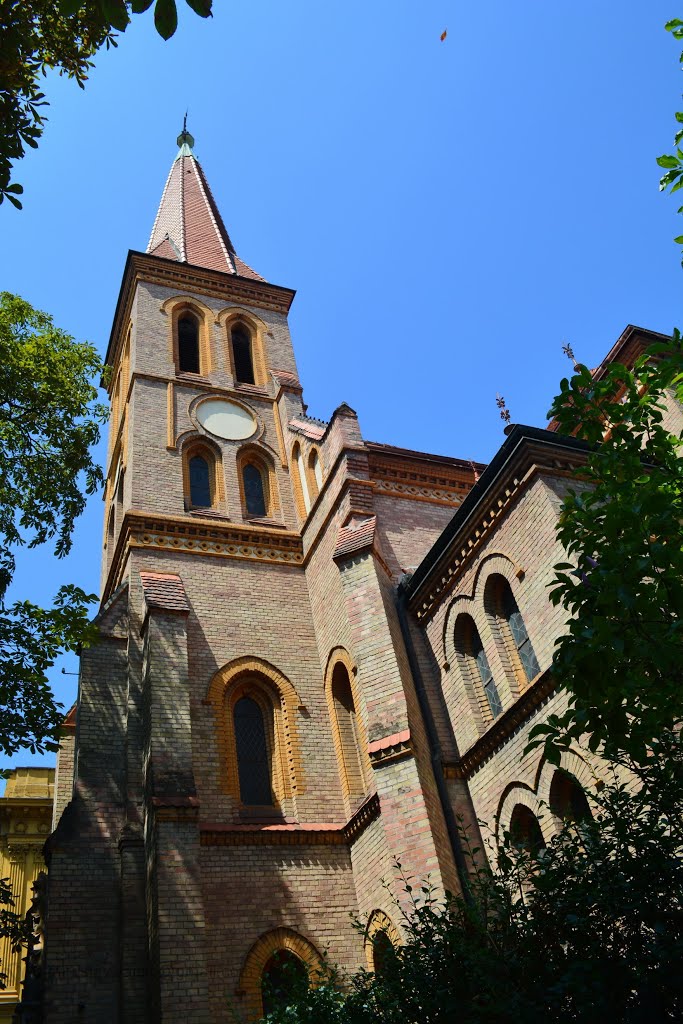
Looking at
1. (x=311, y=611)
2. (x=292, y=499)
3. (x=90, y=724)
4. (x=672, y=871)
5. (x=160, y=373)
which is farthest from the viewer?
(x=160, y=373)

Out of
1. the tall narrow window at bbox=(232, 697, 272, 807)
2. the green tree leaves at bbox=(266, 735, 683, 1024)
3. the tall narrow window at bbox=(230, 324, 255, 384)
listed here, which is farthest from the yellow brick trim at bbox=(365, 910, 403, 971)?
the tall narrow window at bbox=(230, 324, 255, 384)

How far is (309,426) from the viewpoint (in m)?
18.8

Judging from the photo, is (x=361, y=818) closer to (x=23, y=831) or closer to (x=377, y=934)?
(x=377, y=934)

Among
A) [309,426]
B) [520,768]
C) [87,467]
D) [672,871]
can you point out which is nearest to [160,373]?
[309,426]

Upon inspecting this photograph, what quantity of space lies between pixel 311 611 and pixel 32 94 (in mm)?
10093

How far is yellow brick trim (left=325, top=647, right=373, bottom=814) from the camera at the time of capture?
1387 cm

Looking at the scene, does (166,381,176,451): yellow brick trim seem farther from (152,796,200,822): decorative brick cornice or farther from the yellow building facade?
the yellow building facade

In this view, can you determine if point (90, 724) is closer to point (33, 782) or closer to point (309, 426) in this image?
point (309, 426)

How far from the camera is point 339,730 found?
14609 millimetres

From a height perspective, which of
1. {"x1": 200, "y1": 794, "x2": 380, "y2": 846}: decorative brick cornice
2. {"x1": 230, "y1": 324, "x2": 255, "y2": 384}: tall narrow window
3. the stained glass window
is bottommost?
{"x1": 200, "y1": 794, "x2": 380, "y2": 846}: decorative brick cornice

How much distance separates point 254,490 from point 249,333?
593cm

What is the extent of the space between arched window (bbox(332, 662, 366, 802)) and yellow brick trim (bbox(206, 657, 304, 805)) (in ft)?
2.36

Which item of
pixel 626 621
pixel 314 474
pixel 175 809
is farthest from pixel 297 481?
pixel 626 621

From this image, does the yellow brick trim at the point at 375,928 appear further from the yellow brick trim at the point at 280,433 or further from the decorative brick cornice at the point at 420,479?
the yellow brick trim at the point at 280,433
